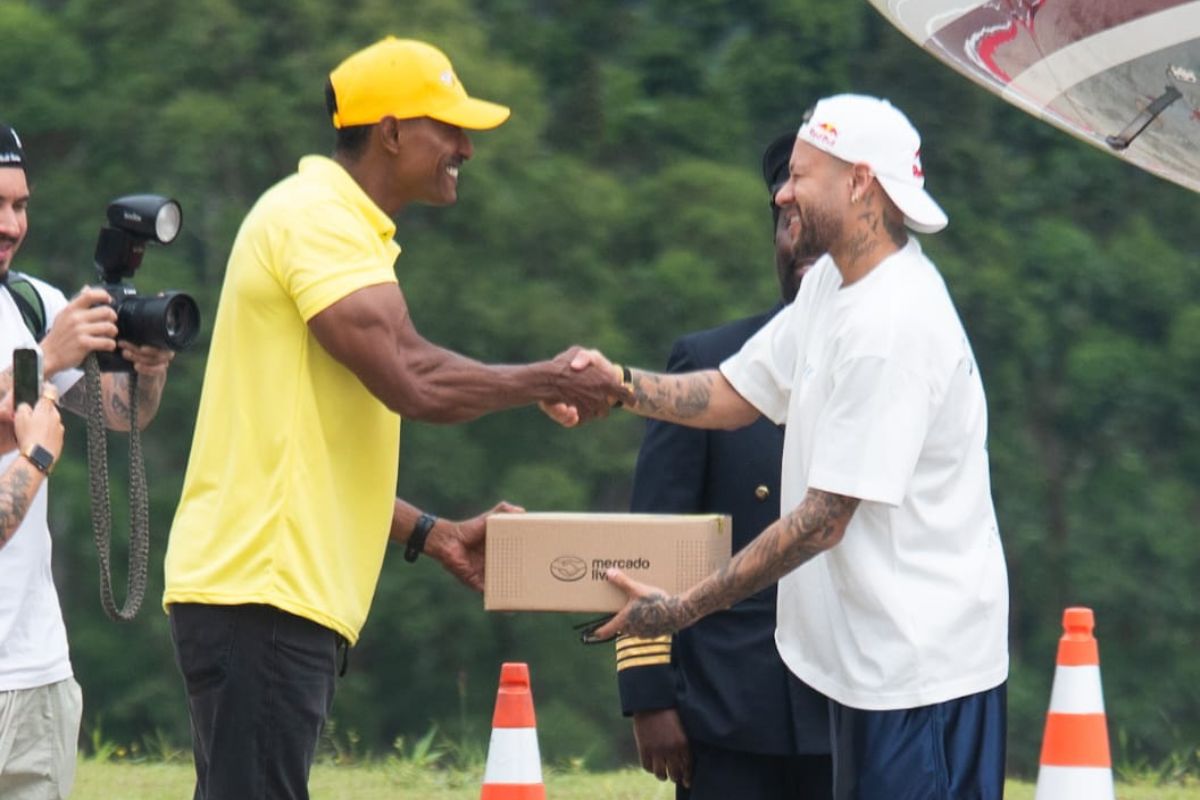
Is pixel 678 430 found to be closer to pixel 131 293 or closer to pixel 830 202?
pixel 830 202

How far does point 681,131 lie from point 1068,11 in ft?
79.3

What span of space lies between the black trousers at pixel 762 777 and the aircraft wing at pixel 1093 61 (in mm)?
1281

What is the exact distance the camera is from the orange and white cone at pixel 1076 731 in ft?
17.4

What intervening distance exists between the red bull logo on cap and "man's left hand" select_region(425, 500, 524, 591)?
98cm

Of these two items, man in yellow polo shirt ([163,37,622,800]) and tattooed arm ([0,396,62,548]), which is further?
man in yellow polo shirt ([163,37,622,800])

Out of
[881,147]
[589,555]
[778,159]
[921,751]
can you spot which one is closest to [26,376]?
[589,555]

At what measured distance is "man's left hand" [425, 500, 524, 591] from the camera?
14.4ft

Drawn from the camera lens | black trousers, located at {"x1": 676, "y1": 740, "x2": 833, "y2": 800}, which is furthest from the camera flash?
black trousers, located at {"x1": 676, "y1": 740, "x2": 833, "y2": 800}

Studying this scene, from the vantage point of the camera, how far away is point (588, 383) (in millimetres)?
4348

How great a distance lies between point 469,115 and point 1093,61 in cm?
112

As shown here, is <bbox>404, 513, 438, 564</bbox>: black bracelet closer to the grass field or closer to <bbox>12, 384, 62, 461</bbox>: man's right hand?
<bbox>12, 384, 62, 461</bbox>: man's right hand

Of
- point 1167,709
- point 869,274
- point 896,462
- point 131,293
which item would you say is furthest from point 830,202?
point 1167,709

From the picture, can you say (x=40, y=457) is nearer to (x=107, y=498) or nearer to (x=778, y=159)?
(x=107, y=498)

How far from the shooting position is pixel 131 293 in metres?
3.90
